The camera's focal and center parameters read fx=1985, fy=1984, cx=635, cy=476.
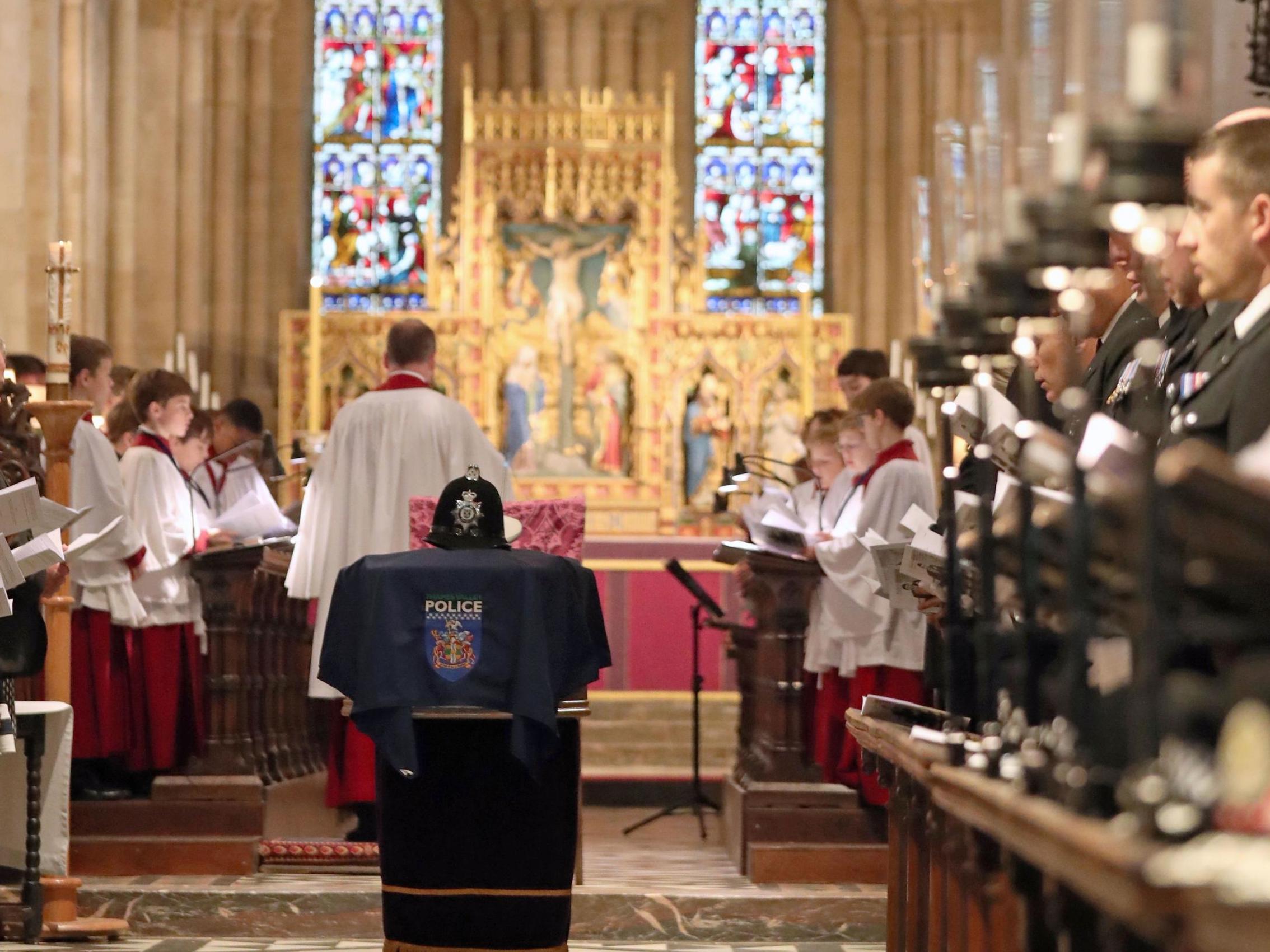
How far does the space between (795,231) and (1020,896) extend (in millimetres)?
13461

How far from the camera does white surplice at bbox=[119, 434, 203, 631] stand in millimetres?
7484

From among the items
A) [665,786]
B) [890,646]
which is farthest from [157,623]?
[665,786]

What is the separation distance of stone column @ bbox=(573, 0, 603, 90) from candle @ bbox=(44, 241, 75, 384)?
9.19 m

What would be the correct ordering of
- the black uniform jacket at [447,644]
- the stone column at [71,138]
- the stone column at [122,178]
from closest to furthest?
the black uniform jacket at [447,644]
the stone column at [71,138]
the stone column at [122,178]

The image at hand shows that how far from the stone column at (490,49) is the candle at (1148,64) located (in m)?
13.8

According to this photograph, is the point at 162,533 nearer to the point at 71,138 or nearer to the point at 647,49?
the point at 71,138

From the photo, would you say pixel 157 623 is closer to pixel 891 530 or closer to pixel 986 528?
pixel 891 530

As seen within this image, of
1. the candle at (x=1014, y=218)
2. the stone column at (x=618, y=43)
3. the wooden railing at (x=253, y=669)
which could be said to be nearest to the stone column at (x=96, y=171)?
the stone column at (x=618, y=43)

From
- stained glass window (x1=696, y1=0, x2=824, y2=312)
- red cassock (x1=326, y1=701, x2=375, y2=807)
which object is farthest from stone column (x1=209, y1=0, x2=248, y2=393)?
red cassock (x1=326, y1=701, x2=375, y2=807)

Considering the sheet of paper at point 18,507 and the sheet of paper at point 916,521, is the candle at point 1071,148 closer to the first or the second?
the sheet of paper at point 916,521

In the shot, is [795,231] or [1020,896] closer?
[1020,896]

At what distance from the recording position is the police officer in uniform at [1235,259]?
3037 mm

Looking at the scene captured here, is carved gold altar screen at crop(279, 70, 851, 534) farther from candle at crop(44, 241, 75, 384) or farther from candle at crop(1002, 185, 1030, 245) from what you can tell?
candle at crop(1002, 185, 1030, 245)

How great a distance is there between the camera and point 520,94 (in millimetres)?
15906
